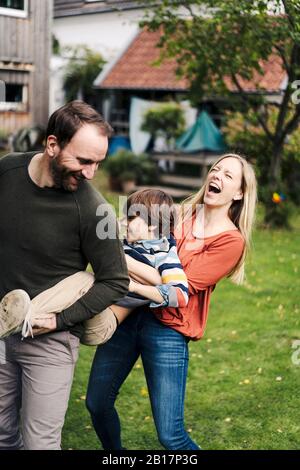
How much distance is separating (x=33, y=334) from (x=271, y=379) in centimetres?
315

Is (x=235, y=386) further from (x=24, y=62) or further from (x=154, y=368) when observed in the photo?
(x=24, y=62)

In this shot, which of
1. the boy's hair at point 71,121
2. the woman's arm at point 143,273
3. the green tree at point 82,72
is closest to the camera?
the boy's hair at point 71,121

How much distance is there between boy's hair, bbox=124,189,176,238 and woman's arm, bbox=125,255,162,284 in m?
0.17

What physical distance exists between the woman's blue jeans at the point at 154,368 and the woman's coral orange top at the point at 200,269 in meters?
0.06

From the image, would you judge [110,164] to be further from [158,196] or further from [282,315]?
[158,196]

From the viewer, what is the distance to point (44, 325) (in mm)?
2818

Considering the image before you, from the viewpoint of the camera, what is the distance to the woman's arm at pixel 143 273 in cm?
305

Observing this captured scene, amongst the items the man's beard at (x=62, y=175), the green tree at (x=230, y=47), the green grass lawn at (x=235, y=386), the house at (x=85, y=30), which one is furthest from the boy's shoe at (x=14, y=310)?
the house at (x=85, y=30)

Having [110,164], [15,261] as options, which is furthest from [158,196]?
[110,164]

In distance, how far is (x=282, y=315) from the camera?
285 inches

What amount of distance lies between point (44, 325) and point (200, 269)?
31.0 inches

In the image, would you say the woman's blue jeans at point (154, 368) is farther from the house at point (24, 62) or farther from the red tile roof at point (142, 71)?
the red tile roof at point (142, 71)

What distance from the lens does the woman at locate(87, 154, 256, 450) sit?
3.21 metres

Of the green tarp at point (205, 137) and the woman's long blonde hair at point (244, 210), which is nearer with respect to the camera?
the woman's long blonde hair at point (244, 210)
